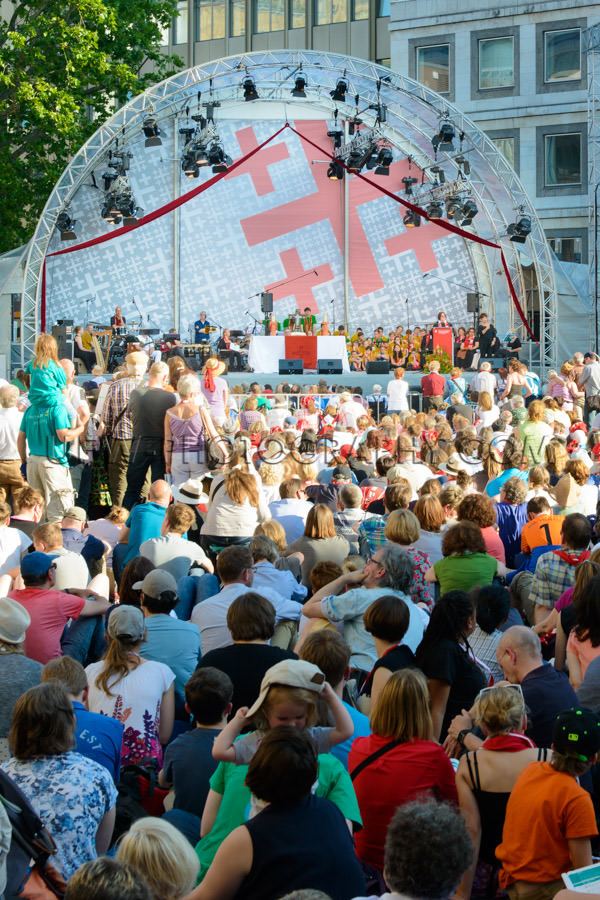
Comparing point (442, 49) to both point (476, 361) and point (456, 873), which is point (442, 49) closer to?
point (476, 361)

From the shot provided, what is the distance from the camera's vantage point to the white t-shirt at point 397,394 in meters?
16.3

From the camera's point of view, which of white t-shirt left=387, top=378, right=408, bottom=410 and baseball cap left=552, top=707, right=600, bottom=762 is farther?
white t-shirt left=387, top=378, right=408, bottom=410

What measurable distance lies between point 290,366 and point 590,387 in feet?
20.5

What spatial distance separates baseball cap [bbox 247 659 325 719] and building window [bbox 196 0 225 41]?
35.4 metres

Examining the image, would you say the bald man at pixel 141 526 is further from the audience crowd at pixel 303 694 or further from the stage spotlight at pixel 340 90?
the stage spotlight at pixel 340 90

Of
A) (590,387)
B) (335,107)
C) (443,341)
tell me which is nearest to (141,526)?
(590,387)

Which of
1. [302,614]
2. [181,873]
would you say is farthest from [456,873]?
[302,614]

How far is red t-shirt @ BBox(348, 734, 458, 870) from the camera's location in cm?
339

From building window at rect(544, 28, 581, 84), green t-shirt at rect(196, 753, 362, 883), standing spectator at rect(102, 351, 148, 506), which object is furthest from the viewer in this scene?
building window at rect(544, 28, 581, 84)

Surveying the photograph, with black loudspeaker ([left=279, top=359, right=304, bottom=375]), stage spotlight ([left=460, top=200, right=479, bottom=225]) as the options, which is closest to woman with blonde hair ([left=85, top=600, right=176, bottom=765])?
black loudspeaker ([left=279, top=359, right=304, bottom=375])

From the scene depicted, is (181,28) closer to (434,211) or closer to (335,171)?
(335,171)

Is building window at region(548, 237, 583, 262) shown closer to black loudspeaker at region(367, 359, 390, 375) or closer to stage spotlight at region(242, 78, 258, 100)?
black loudspeaker at region(367, 359, 390, 375)

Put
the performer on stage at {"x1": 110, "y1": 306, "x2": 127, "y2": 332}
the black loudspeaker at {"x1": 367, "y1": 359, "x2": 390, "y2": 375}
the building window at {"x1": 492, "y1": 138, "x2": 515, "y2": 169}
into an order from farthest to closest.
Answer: the building window at {"x1": 492, "y1": 138, "x2": 515, "y2": 169} → the performer on stage at {"x1": 110, "y1": 306, "x2": 127, "y2": 332} → the black loudspeaker at {"x1": 367, "y1": 359, "x2": 390, "y2": 375}

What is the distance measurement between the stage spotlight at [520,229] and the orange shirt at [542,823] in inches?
707
